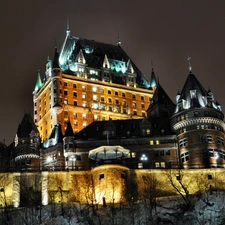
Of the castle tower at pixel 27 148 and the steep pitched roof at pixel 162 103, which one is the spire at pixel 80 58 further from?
the castle tower at pixel 27 148

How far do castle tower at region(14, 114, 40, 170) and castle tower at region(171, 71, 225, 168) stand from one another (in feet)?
95.1

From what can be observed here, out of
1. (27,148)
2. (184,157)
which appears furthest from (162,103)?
(27,148)

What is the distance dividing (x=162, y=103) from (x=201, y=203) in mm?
43419

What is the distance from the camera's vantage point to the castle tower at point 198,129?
323 ft

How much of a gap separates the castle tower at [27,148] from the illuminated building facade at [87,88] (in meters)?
17.8

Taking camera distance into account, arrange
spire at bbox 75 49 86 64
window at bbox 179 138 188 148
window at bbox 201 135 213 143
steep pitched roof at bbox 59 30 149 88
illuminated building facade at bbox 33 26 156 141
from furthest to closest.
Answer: steep pitched roof at bbox 59 30 149 88 < spire at bbox 75 49 86 64 < illuminated building facade at bbox 33 26 156 141 < window at bbox 179 138 188 148 < window at bbox 201 135 213 143

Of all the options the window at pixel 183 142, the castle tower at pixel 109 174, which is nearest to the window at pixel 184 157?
the window at pixel 183 142

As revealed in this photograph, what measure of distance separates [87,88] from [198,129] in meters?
49.0

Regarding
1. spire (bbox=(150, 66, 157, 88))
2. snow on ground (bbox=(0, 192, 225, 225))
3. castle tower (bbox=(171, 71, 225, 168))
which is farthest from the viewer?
spire (bbox=(150, 66, 157, 88))

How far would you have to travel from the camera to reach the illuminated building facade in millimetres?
136875

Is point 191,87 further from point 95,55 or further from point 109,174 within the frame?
point 95,55

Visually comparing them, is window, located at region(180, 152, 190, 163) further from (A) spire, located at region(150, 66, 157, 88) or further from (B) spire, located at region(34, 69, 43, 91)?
(B) spire, located at region(34, 69, 43, 91)

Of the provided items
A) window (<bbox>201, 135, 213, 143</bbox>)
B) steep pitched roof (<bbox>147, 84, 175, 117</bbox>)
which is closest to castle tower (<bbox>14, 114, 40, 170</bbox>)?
steep pitched roof (<bbox>147, 84, 175, 117</bbox>)

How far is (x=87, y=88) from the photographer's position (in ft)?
470
